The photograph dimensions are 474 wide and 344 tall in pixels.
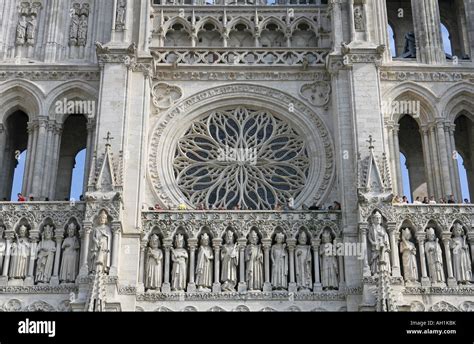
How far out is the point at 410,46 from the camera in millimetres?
32312

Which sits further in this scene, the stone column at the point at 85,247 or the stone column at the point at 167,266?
the stone column at the point at 167,266

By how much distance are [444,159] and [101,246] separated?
10.1 m

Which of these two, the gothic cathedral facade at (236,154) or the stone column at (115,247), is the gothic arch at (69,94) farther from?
the stone column at (115,247)

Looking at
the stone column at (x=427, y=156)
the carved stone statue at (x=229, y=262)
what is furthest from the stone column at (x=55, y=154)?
the stone column at (x=427, y=156)

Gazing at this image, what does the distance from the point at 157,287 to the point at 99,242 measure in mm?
1890

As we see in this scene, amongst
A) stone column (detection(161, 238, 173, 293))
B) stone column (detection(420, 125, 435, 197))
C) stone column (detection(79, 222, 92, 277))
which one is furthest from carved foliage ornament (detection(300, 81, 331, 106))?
stone column (detection(79, 222, 92, 277))

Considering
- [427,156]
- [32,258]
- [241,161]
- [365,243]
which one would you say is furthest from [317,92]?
[32,258]

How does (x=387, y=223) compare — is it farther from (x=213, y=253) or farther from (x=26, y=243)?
(x=26, y=243)

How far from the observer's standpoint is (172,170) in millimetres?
→ 29984

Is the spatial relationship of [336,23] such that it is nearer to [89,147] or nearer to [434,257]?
[434,257]

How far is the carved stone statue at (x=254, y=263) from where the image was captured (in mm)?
27094

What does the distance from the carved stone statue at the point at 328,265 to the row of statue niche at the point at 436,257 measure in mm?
1770

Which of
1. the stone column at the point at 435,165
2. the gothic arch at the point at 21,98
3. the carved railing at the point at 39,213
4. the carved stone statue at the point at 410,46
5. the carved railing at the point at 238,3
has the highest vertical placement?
the carved railing at the point at 238,3

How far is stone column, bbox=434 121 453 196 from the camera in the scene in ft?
96.4
